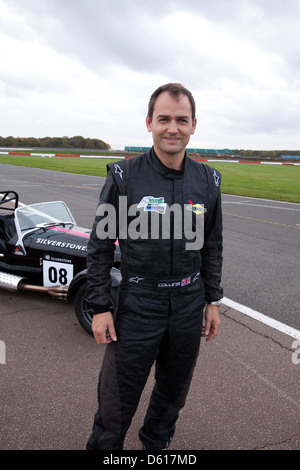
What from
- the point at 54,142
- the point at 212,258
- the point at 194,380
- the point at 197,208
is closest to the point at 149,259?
the point at 197,208

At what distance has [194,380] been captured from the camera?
2910 millimetres

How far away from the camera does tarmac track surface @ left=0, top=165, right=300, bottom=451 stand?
235 cm

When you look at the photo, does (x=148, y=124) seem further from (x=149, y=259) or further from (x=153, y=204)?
(x=149, y=259)

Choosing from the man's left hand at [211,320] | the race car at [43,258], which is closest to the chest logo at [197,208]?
the man's left hand at [211,320]

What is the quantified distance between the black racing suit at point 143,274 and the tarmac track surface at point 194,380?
66cm

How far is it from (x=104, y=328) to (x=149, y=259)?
1.54 feet

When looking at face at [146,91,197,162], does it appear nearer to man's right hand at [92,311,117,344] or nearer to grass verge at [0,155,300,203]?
man's right hand at [92,311,117,344]

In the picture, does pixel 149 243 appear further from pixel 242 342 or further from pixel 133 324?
pixel 242 342

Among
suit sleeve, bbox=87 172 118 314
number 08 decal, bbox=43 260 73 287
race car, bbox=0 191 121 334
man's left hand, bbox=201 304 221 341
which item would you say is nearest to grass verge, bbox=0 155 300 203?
race car, bbox=0 191 121 334

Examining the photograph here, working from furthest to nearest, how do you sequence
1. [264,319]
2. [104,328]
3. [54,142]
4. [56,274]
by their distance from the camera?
1. [54,142]
2. [56,274]
3. [264,319]
4. [104,328]
